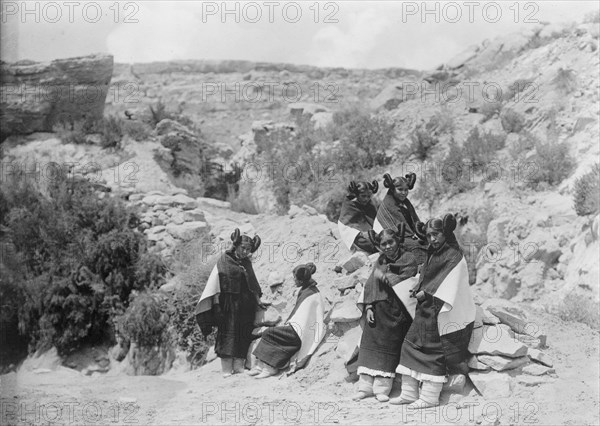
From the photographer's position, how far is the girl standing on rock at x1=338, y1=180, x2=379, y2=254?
8766 mm

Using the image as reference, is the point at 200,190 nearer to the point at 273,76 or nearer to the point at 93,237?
the point at 93,237

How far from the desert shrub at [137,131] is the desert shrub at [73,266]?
3.49 meters

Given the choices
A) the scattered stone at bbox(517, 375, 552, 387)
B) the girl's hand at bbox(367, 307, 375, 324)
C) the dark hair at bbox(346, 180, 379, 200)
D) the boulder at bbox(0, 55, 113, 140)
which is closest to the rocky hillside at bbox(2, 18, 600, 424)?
the scattered stone at bbox(517, 375, 552, 387)

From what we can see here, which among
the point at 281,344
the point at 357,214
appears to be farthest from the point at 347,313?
the point at 357,214

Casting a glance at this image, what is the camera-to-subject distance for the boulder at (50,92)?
16.1 meters

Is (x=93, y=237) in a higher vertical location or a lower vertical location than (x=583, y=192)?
lower

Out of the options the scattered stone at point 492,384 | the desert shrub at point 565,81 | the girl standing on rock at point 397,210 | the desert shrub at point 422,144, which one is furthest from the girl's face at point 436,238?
the desert shrub at point 565,81

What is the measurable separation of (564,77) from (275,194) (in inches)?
243

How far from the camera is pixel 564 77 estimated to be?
13633 mm

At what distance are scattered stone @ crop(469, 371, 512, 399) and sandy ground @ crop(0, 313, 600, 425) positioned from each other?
0.06 m

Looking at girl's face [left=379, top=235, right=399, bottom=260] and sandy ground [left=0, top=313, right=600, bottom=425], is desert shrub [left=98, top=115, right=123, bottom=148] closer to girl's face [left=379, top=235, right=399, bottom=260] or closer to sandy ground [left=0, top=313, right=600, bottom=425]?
sandy ground [left=0, top=313, right=600, bottom=425]

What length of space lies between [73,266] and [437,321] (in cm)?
Result: 668

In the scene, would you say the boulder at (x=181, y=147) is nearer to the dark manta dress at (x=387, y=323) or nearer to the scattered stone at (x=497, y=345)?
the dark manta dress at (x=387, y=323)

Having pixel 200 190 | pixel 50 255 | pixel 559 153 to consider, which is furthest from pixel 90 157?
pixel 559 153
